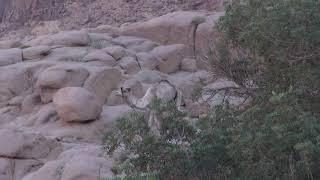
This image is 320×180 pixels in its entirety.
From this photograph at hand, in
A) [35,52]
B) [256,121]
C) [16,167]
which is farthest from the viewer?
[35,52]

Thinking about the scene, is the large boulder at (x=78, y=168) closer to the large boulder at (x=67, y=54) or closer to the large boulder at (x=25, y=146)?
the large boulder at (x=25, y=146)

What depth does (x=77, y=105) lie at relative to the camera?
46.3 feet

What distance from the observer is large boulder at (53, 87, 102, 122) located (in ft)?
46.4

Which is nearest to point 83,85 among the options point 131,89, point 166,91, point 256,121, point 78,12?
point 131,89

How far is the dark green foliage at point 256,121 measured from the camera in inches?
282

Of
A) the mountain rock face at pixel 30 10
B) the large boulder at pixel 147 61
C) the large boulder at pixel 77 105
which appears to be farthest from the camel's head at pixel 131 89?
the mountain rock face at pixel 30 10

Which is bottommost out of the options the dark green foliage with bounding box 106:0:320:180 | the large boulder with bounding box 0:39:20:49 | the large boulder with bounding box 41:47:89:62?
the large boulder with bounding box 0:39:20:49

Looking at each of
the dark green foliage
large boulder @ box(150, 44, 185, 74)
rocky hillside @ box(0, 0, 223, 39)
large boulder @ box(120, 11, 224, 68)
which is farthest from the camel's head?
rocky hillside @ box(0, 0, 223, 39)

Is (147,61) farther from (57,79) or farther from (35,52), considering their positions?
(57,79)

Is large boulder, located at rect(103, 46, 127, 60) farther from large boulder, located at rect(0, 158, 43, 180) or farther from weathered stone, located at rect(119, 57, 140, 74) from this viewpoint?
large boulder, located at rect(0, 158, 43, 180)

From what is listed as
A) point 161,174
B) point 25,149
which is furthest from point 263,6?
point 25,149

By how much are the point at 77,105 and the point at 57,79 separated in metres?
2.09

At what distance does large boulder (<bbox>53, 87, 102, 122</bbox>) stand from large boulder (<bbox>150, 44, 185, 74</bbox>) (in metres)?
5.74

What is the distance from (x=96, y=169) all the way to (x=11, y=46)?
11.4m
